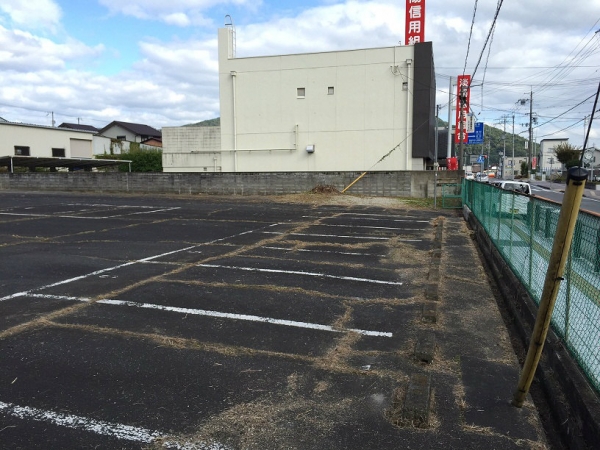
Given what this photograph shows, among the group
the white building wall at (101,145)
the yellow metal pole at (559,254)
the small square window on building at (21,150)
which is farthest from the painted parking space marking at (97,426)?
the white building wall at (101,145)

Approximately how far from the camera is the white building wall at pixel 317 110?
26.1m

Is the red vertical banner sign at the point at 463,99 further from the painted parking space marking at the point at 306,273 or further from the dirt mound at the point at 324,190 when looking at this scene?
the painted parking space marking at the point at 306,273

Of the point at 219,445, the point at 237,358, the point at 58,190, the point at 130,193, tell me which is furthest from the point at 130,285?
the point at 58,190

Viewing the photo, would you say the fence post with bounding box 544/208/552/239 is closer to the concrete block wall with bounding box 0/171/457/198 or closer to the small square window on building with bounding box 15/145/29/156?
the concrete block wall with bounding box 0/171/457/198

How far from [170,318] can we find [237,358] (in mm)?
1322

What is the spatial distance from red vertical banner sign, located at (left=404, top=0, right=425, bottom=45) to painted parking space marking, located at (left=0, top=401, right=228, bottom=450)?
28082 millimetres

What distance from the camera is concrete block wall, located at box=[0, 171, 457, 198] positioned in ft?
73.3

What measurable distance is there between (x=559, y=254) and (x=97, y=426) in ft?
10.3

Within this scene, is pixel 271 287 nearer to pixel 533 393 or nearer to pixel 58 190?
pixel 533 393

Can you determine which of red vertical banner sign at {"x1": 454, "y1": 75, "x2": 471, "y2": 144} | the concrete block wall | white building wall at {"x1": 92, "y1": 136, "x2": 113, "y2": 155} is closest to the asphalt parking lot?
the concrete block wall

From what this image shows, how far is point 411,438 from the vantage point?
9.46ft

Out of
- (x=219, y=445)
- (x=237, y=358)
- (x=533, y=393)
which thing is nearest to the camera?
(x=219, y=445)

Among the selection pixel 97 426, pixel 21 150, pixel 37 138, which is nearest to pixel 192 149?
pixel 37 138

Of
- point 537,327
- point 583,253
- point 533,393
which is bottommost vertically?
point 533,393
